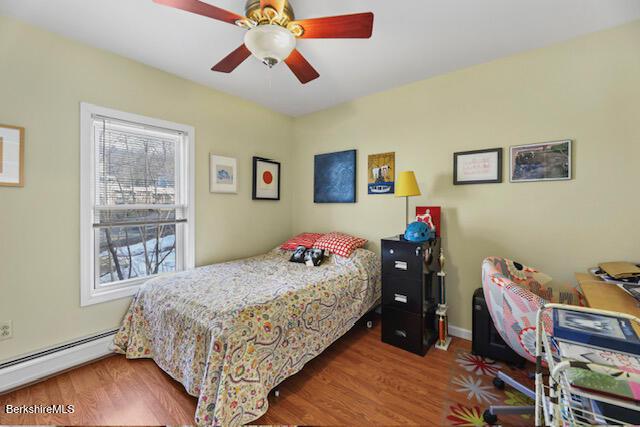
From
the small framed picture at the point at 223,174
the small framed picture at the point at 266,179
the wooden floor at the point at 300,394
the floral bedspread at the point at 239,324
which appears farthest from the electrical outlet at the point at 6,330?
the small framed picture at the point at 266,179

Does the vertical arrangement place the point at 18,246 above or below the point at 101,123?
below

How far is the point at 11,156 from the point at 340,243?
269 cm

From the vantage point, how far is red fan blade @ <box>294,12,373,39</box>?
1369 millimetres

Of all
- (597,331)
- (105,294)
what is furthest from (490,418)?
(105,294)

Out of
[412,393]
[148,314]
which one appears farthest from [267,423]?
[148,314]

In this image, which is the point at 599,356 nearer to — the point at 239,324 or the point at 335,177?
the point at 239,324

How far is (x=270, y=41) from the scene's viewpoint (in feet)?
4.77

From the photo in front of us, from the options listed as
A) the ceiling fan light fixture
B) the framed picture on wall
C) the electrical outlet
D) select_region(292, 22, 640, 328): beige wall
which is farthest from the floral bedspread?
the ceiling fan light fixture

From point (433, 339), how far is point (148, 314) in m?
2.46

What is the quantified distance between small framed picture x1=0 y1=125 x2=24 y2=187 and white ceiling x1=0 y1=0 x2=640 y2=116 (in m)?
0.80

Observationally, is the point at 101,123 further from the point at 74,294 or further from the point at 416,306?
the point at 416,306

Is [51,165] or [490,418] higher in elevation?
[51,165]

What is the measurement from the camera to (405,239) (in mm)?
2363

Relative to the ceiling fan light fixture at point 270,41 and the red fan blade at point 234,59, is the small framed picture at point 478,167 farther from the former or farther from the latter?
the red fan blade at point 234,59
